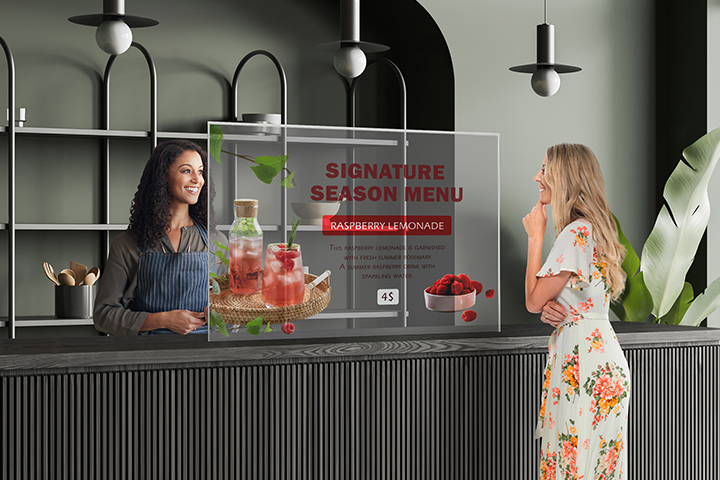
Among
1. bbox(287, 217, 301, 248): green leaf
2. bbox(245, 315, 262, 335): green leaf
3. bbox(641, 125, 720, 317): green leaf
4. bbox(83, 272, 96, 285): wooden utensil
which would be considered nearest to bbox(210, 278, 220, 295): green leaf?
bbox(245, 315, 262, 335): green leaf

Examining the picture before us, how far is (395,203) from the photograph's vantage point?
1949 millimetres

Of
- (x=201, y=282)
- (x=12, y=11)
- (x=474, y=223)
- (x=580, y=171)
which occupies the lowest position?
(x=201, y=282)

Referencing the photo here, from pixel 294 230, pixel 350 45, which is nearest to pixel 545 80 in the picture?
pixel 350 45

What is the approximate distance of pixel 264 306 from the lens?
1.86 m

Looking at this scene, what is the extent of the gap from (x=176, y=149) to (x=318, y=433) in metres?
1.02

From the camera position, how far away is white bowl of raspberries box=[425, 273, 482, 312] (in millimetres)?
1991

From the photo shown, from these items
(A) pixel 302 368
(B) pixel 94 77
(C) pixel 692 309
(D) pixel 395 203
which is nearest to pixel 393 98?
(B) pixel 94 77

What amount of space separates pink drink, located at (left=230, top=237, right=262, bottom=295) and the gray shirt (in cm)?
45

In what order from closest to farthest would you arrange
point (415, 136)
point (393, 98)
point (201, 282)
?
1. point (415, 136)
2. point (201, 282)
3. point (393, 98)

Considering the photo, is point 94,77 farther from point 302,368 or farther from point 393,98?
point 302,368

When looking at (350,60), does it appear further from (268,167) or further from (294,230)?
(294,230)

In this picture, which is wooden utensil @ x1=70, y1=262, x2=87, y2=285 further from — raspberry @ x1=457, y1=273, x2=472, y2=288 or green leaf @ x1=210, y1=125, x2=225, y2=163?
raspberry @ x1=457, y1=273, x2=472, y2=288

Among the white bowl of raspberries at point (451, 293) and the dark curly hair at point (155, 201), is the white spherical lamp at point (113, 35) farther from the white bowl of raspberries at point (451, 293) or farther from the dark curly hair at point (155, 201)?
the white bowl of raspberries at point (451, 293)

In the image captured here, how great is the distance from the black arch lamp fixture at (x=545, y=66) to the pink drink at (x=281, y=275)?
4.90ft
